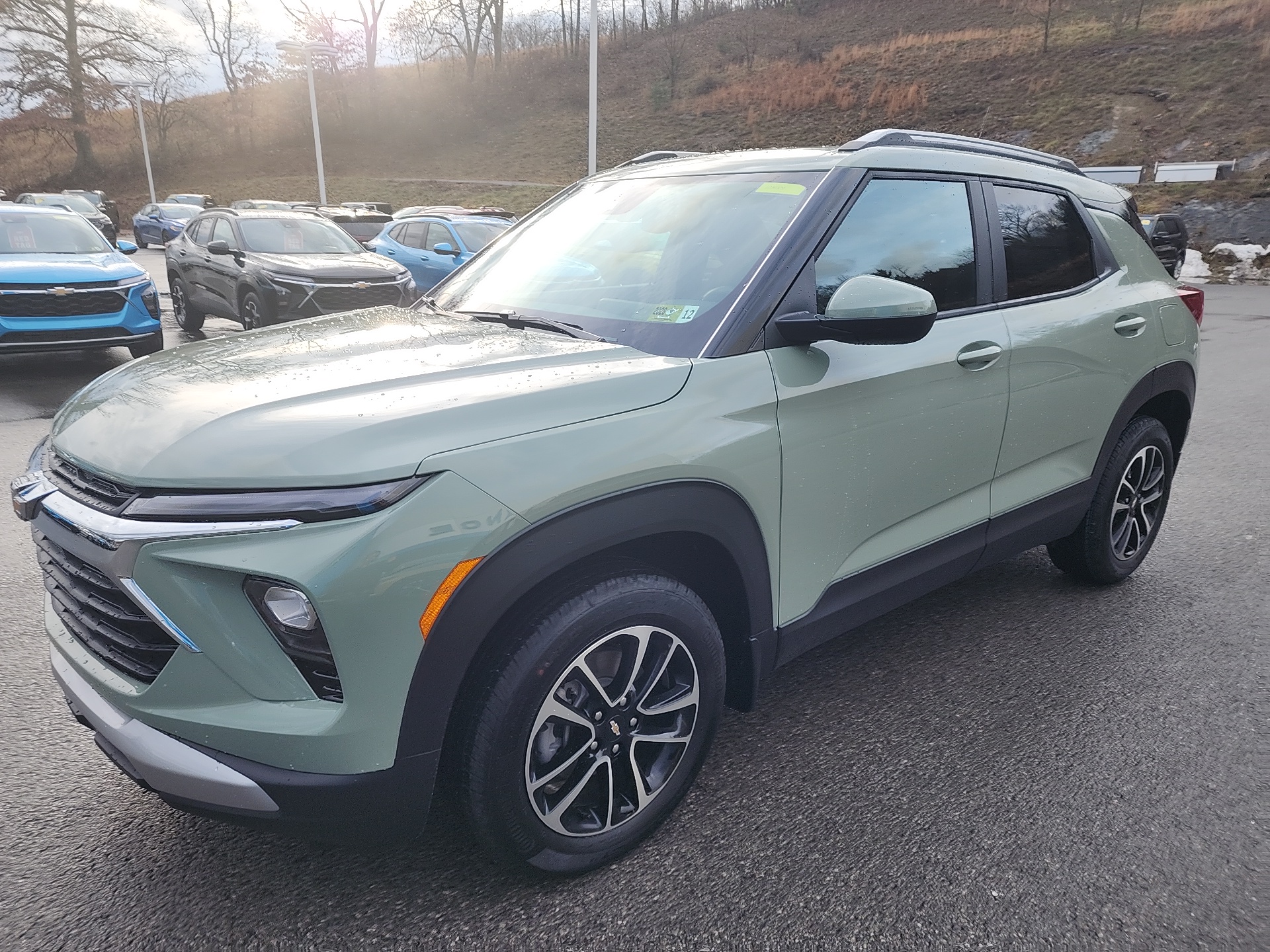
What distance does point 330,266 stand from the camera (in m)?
10.2

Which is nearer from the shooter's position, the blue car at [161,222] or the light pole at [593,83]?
the light pole at [593,83]

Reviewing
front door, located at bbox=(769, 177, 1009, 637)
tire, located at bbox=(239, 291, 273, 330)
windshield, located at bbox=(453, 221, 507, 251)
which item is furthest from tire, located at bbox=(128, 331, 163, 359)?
front door, located at bbox=(769, 177, 1009, 637)

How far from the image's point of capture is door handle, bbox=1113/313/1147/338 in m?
3.52

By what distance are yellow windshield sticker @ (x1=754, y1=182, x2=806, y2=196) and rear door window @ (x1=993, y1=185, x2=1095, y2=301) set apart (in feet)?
3.05

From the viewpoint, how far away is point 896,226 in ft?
9.16

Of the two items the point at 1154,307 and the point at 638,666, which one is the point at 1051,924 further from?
the point at 1154,307

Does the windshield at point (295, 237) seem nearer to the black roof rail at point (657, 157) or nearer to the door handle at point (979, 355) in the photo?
the black roof rail at point (657, 157)

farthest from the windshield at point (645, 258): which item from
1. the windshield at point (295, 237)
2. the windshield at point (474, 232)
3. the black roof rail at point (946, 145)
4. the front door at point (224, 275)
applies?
the windshield at point (474, 232)

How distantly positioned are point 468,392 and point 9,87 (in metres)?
54.8

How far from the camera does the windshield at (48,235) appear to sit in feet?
29.2

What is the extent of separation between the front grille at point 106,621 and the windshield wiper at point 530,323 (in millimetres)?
1292

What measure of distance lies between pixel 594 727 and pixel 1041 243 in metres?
2.49

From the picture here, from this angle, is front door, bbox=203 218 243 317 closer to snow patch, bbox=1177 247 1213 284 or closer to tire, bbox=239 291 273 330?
tire, bbox=239 291 273 330

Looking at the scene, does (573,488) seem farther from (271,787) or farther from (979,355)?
(979,355)
